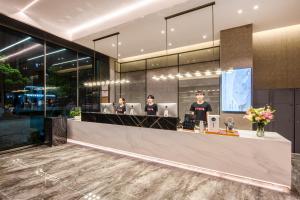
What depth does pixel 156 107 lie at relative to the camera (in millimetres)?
4934

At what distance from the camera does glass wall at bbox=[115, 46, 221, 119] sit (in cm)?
639

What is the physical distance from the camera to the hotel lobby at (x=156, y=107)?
2.84 m

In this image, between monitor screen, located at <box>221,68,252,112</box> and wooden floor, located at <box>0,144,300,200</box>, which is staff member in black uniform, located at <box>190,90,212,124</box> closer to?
monitor screen, located at <box>221,68,252,112</box>

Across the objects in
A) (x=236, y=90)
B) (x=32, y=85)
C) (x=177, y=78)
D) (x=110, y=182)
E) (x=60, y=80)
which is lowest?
(x=110, y=182)

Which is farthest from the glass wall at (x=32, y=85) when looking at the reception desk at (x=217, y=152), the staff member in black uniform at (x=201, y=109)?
the staff member in black uniform at (x=201, y=109)

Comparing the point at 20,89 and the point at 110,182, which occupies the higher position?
the point at 20,89

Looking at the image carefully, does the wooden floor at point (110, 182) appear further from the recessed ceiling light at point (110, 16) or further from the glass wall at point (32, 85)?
the recessed ceiling light at point (110, 16)

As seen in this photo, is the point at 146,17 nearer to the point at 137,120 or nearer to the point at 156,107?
the point at 156,107

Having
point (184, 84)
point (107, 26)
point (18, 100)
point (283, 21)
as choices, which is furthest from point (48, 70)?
point (283, 21)

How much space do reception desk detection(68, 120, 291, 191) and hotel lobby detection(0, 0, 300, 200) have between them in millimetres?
19

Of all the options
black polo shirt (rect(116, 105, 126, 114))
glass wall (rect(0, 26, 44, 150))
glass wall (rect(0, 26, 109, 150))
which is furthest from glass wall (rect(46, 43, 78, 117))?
black polo shirt (rect(116, 105, 126, 114))

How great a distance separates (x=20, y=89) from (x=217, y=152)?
5.77 m

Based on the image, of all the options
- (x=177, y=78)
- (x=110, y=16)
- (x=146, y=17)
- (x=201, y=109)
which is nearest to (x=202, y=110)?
(x=201, y=109)

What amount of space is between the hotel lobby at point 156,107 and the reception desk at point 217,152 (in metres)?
0.02
